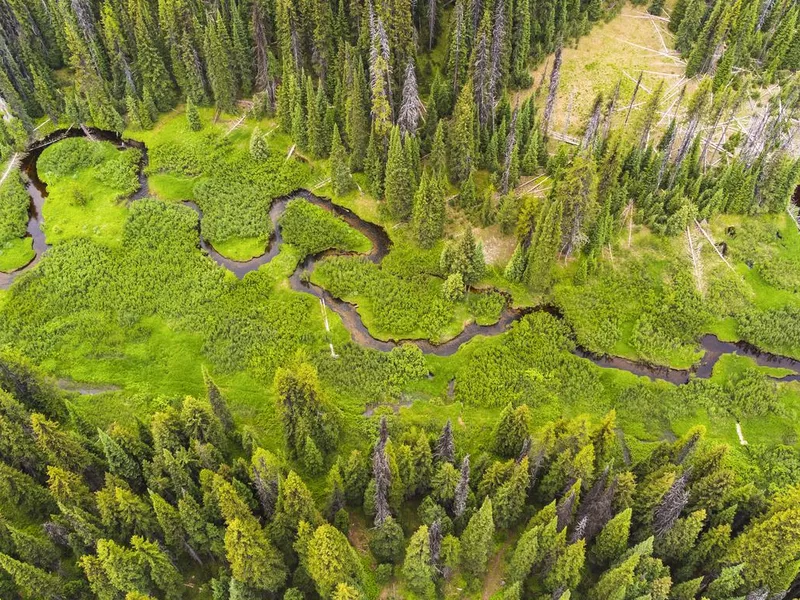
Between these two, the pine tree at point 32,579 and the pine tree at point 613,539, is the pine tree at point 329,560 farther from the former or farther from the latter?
the pine tree at point 613,539

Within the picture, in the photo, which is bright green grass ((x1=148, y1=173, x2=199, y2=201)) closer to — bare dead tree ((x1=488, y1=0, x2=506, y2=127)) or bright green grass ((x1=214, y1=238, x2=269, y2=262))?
bright green grass ((x1=214, y1=238, x2=269, y2=262))

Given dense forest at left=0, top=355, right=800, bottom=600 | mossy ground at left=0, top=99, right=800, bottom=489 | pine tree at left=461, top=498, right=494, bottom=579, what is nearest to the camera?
dense forest at left=0, top=355, right=800, bottom=600

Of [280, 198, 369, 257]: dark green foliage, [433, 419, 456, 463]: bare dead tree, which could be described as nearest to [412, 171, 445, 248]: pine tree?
[280, 198, 369, 257]: dark green foliage

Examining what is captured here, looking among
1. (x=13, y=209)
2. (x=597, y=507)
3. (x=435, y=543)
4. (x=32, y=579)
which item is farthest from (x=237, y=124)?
(x=597, y=507)

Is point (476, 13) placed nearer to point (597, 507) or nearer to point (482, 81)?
point (482, 81)

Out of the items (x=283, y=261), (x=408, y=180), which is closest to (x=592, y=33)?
(x=408, y=180)

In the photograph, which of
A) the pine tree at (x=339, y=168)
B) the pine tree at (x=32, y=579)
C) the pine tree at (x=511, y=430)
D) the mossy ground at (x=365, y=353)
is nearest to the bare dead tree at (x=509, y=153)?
the mossy ground at (x=365, y=353)

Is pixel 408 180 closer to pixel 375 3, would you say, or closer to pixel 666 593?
pixel 375 3
